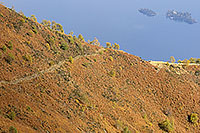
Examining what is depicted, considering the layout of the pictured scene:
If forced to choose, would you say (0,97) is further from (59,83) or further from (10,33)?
(10,33)

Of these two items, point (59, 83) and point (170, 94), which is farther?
point (170, 94)

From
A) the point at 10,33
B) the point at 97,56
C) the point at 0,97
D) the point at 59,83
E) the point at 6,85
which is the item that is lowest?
the point at 0,97

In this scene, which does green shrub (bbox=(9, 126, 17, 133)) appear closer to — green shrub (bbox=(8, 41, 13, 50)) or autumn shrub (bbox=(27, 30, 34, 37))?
green shrub (bbox=(8, 41, 13, 50))

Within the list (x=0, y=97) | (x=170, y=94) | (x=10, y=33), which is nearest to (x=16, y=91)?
(x=0, y=97)

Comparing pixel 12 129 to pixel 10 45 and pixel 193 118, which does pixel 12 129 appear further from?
pixel 193 118

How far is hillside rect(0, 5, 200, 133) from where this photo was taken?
27292 millimetres

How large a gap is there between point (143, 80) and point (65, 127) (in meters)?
35.2

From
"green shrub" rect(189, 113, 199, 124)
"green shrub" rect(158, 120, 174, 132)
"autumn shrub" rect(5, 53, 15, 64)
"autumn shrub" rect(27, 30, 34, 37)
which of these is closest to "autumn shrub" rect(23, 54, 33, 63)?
"autumn shrub" rect(5, 53, 15, 64)

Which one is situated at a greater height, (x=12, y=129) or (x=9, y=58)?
(x=9, y=58)

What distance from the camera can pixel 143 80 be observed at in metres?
57.9

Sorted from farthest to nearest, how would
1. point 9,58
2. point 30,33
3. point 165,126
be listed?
point 30,33 → point 165,126 → point 9,58

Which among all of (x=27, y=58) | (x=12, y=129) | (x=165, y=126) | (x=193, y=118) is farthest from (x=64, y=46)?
(x=12, y=129)

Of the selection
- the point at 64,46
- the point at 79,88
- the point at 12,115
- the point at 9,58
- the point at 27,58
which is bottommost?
the point at 12,115

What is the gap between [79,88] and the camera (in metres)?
39.6
